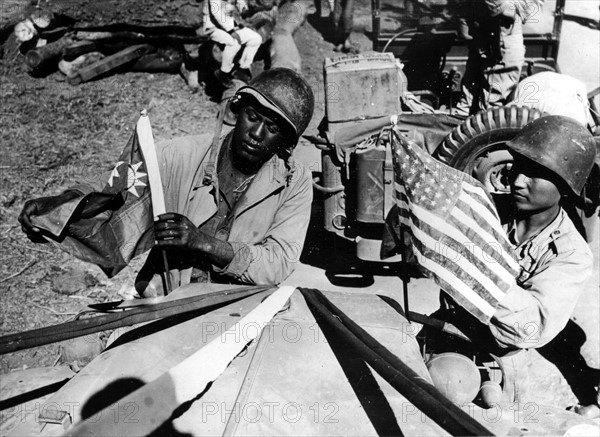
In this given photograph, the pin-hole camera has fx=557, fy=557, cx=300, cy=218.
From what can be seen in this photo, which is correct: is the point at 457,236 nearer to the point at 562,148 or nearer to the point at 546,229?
the point at 546,229

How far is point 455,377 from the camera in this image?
2.84 metres

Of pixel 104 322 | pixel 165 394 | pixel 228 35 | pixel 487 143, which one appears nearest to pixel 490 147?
pixel 487 143

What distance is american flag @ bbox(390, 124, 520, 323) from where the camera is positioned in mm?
2871

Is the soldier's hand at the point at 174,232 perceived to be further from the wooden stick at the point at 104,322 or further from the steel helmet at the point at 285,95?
the steel helmet at the point at 285,95

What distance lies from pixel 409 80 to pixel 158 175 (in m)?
5.82

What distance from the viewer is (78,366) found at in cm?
288

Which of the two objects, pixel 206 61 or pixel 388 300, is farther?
pixel 206 61

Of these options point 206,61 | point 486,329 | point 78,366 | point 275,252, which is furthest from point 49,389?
point 206,61

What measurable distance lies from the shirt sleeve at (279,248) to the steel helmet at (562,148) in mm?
1325

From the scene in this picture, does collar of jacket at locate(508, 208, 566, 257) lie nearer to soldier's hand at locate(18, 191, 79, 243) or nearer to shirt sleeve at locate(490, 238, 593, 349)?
shirt sleeve at locate(490, 238, 593, 349)

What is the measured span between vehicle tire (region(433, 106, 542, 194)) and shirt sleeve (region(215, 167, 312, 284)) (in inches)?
84.8

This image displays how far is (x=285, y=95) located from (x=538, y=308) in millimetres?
1819

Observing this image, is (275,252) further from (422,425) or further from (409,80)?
(409,80)

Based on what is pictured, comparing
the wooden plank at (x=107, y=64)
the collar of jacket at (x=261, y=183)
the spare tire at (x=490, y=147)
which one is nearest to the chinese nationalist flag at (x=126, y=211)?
the collar of jacket at (x=261, y=183)
